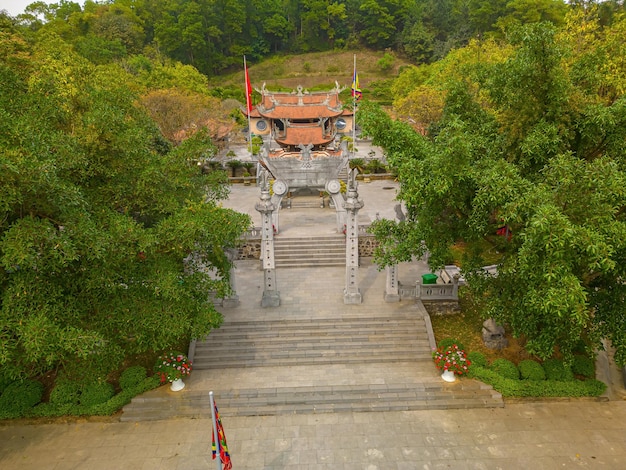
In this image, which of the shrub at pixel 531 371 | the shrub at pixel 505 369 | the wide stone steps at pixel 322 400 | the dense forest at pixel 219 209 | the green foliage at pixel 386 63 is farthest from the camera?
the green foliage at pixel 386 63

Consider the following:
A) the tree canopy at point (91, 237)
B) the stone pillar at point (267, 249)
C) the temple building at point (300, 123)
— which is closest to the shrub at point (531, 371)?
the stone pillar at point (267, 249)

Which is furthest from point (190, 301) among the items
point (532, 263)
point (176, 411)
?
point (532, 263)

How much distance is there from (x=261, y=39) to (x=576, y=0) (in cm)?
6546

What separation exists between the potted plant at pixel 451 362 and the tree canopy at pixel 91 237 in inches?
297

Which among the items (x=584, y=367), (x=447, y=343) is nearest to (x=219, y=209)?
(x=447, y=343)

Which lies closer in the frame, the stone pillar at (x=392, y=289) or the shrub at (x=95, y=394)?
the shrub at (x=95, y=394)

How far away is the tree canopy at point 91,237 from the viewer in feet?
30.0

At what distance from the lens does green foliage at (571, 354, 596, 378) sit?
13.9 meters

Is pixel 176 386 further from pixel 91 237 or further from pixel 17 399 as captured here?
pixel 91 237

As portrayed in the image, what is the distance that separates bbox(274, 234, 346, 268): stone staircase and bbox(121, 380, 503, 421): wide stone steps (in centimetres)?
824

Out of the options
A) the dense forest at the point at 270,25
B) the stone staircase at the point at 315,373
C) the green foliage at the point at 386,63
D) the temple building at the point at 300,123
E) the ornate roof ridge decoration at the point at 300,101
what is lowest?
the stone staircase at the point at 315,373

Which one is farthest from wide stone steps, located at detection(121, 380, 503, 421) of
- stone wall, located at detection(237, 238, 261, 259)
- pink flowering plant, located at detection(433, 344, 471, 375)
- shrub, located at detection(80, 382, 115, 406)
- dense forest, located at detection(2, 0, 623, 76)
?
dense forest, located at detection(2, 0, 623, 76)

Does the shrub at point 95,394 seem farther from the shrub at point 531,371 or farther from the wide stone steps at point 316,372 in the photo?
the shrub at point 531,371

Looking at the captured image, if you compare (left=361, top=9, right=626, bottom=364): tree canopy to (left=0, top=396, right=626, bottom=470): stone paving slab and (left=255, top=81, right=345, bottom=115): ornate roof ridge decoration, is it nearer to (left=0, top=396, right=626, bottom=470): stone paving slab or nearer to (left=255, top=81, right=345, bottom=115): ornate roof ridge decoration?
(left=0, top=396, right=626, bottom=470): stone paving slab
